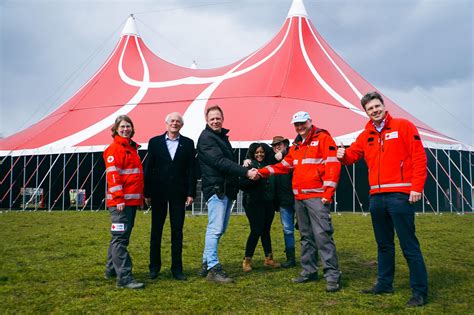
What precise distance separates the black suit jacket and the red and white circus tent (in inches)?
265

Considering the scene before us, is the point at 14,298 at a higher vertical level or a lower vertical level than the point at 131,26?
lower

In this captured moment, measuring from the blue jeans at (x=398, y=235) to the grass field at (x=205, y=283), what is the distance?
151mm

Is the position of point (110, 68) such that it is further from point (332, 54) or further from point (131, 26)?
point (332, 54)

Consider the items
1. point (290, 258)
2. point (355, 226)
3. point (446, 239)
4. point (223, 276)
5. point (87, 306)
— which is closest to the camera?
point (87, 306)

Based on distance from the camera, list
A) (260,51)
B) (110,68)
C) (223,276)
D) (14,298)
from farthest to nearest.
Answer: (110,68) → (260,51) → (223,276) → (14,298)

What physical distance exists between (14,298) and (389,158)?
2825 millimetres

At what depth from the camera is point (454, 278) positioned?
146 inches

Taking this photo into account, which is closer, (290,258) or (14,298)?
(14,298)

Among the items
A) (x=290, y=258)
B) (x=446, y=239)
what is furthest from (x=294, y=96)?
(x=290, y=258)

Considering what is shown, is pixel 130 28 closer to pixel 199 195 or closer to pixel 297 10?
pixel 297 10

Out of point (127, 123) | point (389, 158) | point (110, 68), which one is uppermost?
point (110, 68)

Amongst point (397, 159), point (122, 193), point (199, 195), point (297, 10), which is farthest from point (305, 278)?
point (297, 10)

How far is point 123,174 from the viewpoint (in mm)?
3607

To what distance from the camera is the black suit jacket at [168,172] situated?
3797mm
